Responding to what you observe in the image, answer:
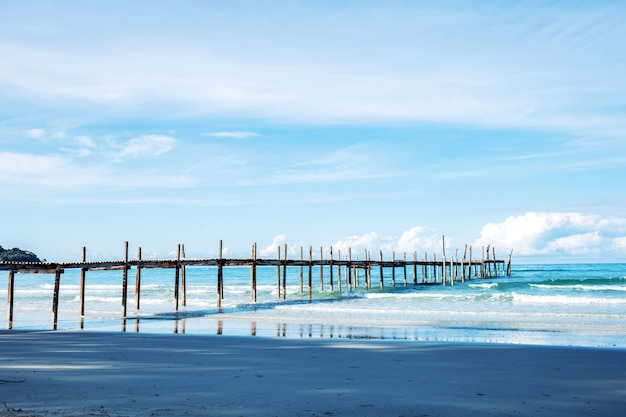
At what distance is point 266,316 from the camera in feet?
87.2

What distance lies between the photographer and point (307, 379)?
9719 millimetres

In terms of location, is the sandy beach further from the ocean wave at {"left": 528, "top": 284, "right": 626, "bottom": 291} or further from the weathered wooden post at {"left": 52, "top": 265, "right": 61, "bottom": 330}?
the ocean wave at {"left": 528, "top": 284, "right": 626, "bottom": 291}

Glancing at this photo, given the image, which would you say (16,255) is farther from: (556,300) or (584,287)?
(556,300)

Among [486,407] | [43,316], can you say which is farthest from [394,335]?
[43,316]

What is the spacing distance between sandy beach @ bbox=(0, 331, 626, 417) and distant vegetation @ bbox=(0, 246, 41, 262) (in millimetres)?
102014

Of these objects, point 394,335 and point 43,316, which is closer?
point 394,335

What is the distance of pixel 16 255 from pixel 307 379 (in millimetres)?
113914

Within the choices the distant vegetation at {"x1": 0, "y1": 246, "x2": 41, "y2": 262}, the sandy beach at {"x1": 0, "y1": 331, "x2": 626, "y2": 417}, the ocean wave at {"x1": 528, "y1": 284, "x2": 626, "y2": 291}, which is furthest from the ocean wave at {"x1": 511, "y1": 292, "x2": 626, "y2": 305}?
the distant vegetation at {"x1": 0, "y1": 246, "x2": 41, "y2": 262}

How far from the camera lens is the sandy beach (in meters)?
7.45

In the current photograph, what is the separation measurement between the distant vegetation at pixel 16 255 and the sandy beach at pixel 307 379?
102014mm

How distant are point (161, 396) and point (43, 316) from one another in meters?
22.5

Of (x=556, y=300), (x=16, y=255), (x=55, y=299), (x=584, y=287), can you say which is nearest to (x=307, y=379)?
(x=55, y=299)

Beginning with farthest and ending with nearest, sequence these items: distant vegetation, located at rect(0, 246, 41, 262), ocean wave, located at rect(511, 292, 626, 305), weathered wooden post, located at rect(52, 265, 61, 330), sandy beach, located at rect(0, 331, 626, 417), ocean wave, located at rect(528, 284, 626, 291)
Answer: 1. distant vegetation, located at rect(0, 246, 41, 262)
2. ocean wave, located at rect(528, 284, 626, 291)
3. ocean wave, located at rect(511, 292, 626, 305)
4. weathered wooden post, located at rect(52, 265, 61, 330)
5. sandy beach, located at rect(0, 331, 626, 417)

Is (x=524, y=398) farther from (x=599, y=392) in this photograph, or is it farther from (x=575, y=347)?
(x=575, y=347)
